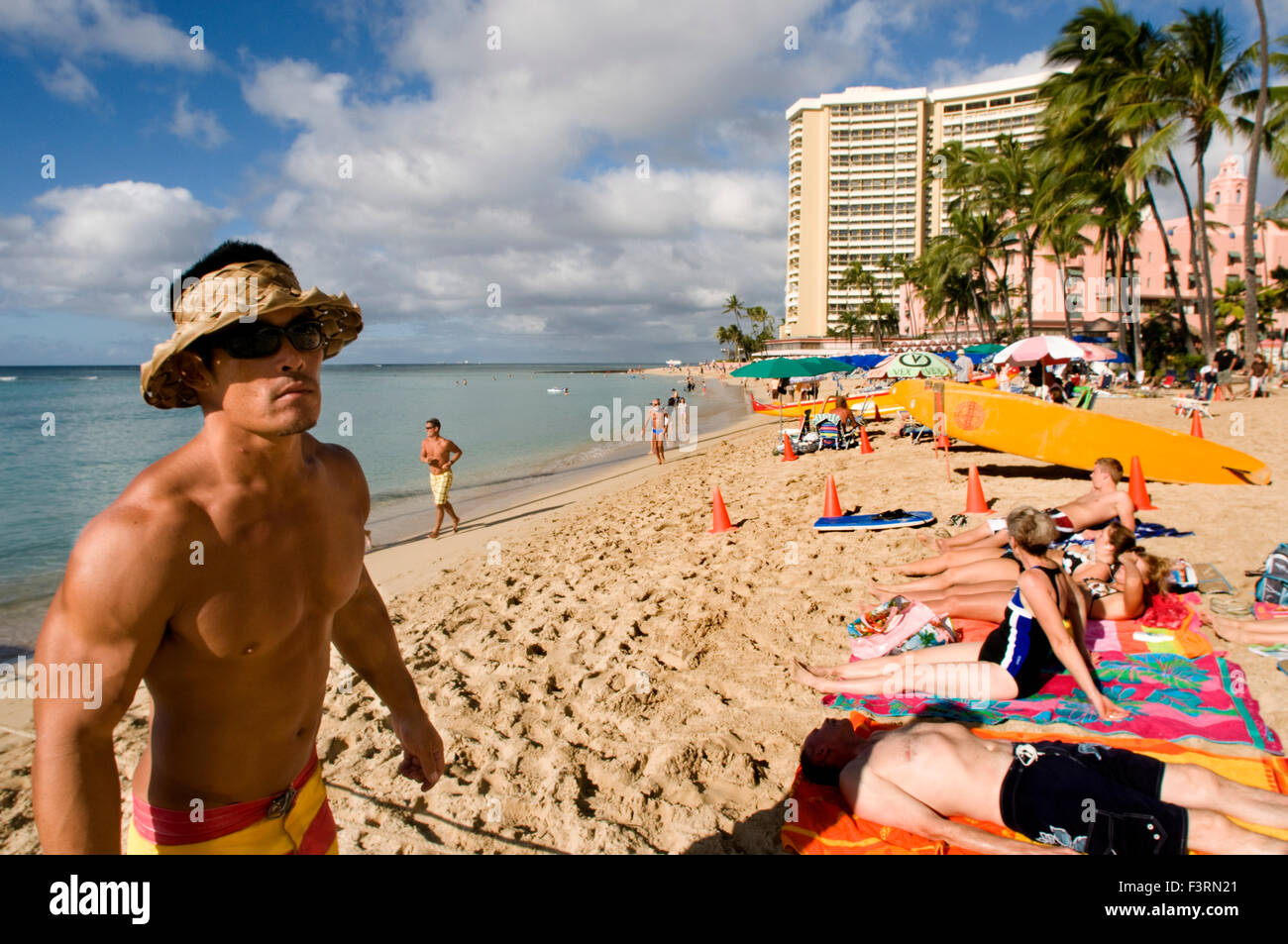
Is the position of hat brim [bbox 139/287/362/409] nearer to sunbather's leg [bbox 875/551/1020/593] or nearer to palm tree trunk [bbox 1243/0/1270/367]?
sunbather's leg [bbox 875/551/1020/593]

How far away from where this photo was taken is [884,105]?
82.7 m

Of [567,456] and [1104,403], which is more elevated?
[1104,403]

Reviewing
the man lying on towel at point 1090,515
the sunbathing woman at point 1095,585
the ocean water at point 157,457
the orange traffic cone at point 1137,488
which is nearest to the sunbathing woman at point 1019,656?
the sunbathing woman at point 1095,585

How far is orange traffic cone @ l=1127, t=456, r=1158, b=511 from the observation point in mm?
7879

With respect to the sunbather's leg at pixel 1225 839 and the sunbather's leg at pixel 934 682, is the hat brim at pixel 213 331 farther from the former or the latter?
the sunbather's leg at pixel 934 682

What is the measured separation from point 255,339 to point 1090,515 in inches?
283

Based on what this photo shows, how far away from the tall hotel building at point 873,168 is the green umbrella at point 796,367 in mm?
72451

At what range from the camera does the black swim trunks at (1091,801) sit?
261cm

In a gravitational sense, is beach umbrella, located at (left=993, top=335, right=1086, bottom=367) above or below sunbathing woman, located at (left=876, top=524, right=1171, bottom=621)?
above

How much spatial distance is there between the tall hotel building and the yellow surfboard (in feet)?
254

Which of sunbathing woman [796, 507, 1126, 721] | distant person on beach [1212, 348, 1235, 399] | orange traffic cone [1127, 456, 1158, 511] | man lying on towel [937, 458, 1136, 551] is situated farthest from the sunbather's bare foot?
distant person on beach [1212, 348, 1235, 399]
